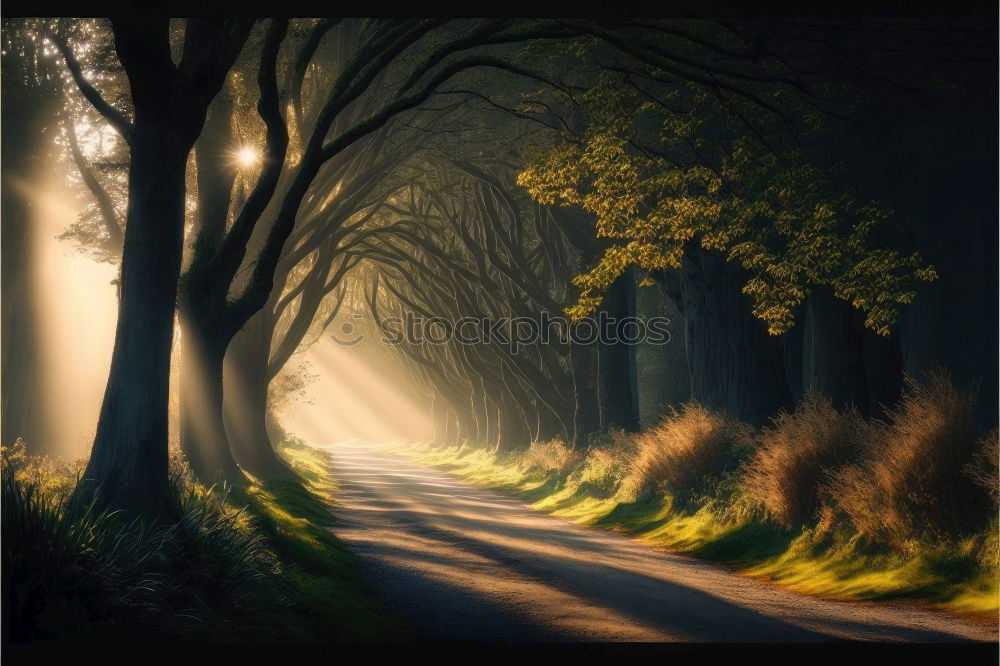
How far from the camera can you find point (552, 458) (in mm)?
30484

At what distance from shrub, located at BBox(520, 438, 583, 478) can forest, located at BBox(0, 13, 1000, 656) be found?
18cm

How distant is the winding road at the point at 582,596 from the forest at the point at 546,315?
9 cm

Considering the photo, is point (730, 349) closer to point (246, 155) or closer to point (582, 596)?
point (582, 596)

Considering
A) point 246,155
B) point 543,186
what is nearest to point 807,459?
point 543,186

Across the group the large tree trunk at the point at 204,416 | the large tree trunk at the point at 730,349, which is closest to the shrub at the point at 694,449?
the large tree trunk at the point at 730,349

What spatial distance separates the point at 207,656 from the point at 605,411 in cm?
2064

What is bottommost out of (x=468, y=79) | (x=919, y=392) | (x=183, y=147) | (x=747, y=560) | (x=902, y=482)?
(x=747, y=560)

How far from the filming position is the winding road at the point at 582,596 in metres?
8.11

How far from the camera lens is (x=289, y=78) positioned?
59.3ft

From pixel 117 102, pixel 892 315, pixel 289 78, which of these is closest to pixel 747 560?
pixel 892 315

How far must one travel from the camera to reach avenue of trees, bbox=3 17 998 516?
9.77 m

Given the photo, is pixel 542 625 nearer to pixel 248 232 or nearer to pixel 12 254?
pixel 248 232

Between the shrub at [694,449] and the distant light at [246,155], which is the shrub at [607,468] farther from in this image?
the distant light at [246,155]

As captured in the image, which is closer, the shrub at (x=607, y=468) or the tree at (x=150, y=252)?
the tree at (x=150, y=252)
